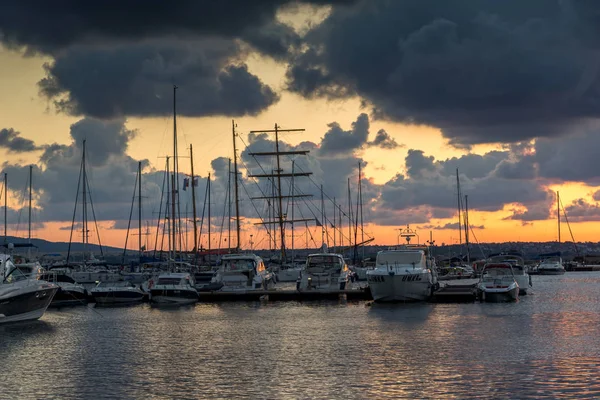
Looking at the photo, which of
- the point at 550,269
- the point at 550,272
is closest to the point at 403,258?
the point at 550,272

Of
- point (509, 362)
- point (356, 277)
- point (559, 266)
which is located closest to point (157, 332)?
point (509, 362)

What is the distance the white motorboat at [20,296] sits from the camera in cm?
5341

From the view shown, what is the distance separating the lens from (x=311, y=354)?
130ft

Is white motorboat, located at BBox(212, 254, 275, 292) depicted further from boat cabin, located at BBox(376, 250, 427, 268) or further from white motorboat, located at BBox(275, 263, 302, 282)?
white motorboat, located at BBox(275, 263, 302, 282)

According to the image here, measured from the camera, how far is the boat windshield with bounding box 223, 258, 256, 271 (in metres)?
78.4

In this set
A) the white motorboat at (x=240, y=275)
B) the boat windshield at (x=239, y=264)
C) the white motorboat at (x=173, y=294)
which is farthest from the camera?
the boat windshield at (x=239, y=264)

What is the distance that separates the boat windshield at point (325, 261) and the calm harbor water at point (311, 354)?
12.7 meters

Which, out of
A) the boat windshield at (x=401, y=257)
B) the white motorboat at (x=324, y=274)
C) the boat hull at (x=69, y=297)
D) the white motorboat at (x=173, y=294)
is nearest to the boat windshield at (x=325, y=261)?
the white motorboat at (x=324, y=274)

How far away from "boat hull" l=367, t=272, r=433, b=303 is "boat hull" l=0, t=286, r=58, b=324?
875 inches

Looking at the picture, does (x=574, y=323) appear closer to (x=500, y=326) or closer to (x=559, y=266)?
(x=500, y=326)

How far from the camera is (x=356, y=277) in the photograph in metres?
122

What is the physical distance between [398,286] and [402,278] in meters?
0.64

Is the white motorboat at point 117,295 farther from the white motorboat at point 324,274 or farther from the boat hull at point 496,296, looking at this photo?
the boat hull at point 496,296

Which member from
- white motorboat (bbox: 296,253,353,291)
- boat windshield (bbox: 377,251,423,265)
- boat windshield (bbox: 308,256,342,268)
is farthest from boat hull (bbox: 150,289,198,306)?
boat windshield (bbox: 377,251,423,265)
